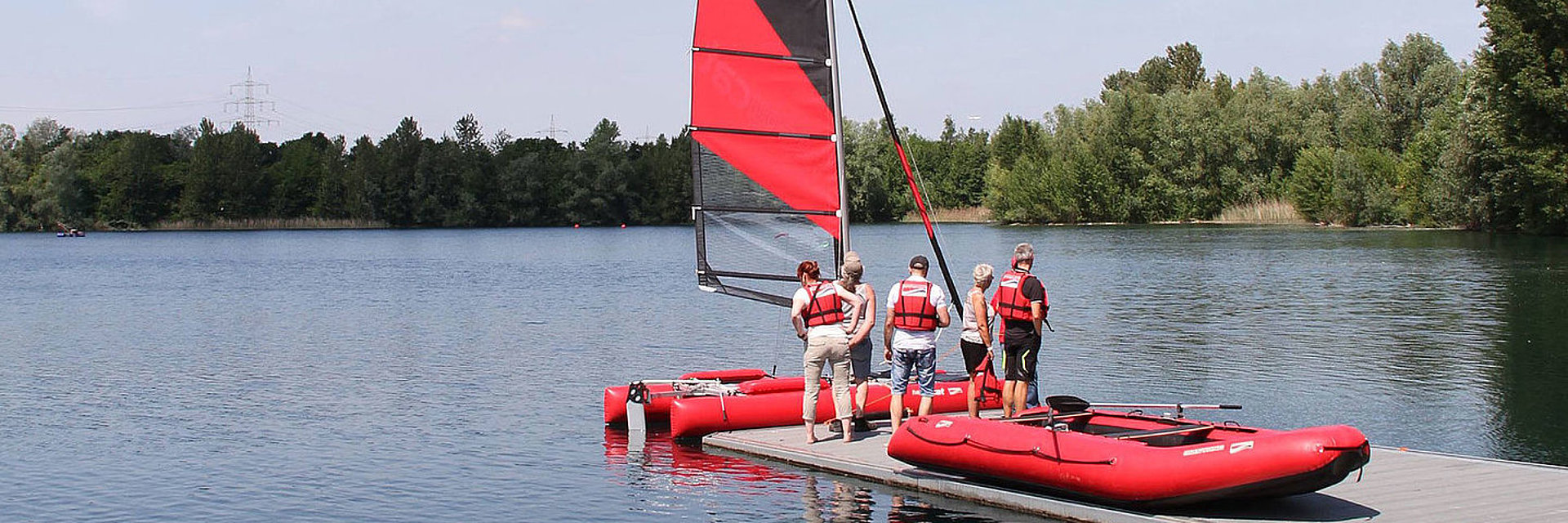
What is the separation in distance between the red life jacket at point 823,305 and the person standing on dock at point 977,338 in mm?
1115

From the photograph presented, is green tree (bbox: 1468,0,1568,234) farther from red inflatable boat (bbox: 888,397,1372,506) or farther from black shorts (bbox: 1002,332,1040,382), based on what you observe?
red inflatable boat (bbox: 888,397,1372,506)

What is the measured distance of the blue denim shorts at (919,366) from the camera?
12500mm

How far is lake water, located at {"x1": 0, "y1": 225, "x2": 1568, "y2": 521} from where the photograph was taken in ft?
41.7

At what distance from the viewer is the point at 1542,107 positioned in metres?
46.3

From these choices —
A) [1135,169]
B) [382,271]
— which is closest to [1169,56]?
[1135,169]

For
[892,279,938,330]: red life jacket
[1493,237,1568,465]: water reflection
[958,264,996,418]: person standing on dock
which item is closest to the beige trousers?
[892,279,938,330]: red life jacket

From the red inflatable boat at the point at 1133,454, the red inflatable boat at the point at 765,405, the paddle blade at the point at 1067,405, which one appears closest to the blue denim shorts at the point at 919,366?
the red inflatable boat at the point at 1133,454

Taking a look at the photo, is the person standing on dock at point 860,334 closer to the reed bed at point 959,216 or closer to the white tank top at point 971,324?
the white tank top at point 971,324

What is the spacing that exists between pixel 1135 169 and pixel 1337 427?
78.3m

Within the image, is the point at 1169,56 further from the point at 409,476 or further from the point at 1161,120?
the point at 409,476

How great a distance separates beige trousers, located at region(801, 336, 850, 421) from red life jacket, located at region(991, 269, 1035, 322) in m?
1.33

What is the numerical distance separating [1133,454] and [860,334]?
10.8 feet

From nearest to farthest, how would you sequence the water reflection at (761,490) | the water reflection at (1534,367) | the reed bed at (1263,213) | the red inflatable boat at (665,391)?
1. the water reflection at (761,490)
2. the water reflection at (1534,367)
3. the red inflatable boat at (665,391)
4. the reed bed at (1263,213)

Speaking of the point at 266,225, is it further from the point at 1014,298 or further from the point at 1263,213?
the point at 1014,298
